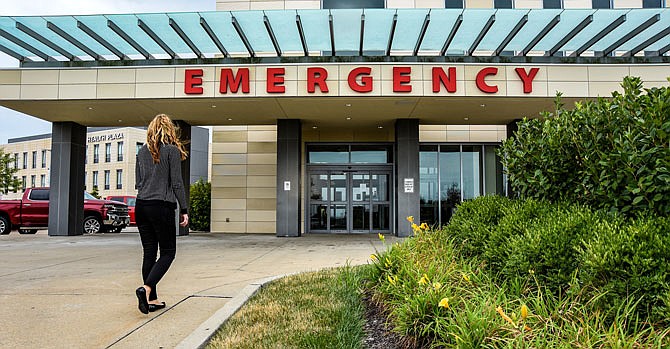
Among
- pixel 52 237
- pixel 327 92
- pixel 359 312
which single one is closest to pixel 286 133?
pixel 327 92

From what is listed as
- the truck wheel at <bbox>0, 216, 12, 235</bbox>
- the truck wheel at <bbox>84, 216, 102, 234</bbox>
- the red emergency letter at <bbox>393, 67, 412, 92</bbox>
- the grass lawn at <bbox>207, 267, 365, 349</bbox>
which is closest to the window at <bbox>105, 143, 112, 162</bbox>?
the truck wheel at <bbox>0, 216, 12, 235</bbox>

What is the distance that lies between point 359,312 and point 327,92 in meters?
9.36

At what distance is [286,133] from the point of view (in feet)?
53.2

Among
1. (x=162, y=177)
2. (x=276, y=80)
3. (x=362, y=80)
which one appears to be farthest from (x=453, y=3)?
(x=162, y=177)

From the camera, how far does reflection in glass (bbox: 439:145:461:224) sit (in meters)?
18.1

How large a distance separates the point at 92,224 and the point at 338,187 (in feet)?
33.0

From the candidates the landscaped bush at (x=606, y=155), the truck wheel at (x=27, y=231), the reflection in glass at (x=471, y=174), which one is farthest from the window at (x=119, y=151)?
the landscaped bush at (x=606, y=155)

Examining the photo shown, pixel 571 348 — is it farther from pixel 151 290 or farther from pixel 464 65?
pixel 464 65

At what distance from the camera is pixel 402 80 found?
42.0ft

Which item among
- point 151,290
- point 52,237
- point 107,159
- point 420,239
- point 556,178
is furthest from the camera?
point 107,159

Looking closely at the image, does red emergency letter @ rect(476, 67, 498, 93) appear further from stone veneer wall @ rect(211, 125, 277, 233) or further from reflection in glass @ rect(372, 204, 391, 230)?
stone veneer wall @ rect(211, 125, 277, 233)

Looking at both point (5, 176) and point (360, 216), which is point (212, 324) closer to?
point (360, 216)

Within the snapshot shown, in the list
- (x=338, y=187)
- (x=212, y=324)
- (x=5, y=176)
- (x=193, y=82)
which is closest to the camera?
(x=212, y=324)

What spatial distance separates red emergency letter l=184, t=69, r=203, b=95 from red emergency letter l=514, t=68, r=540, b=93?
9.04m
